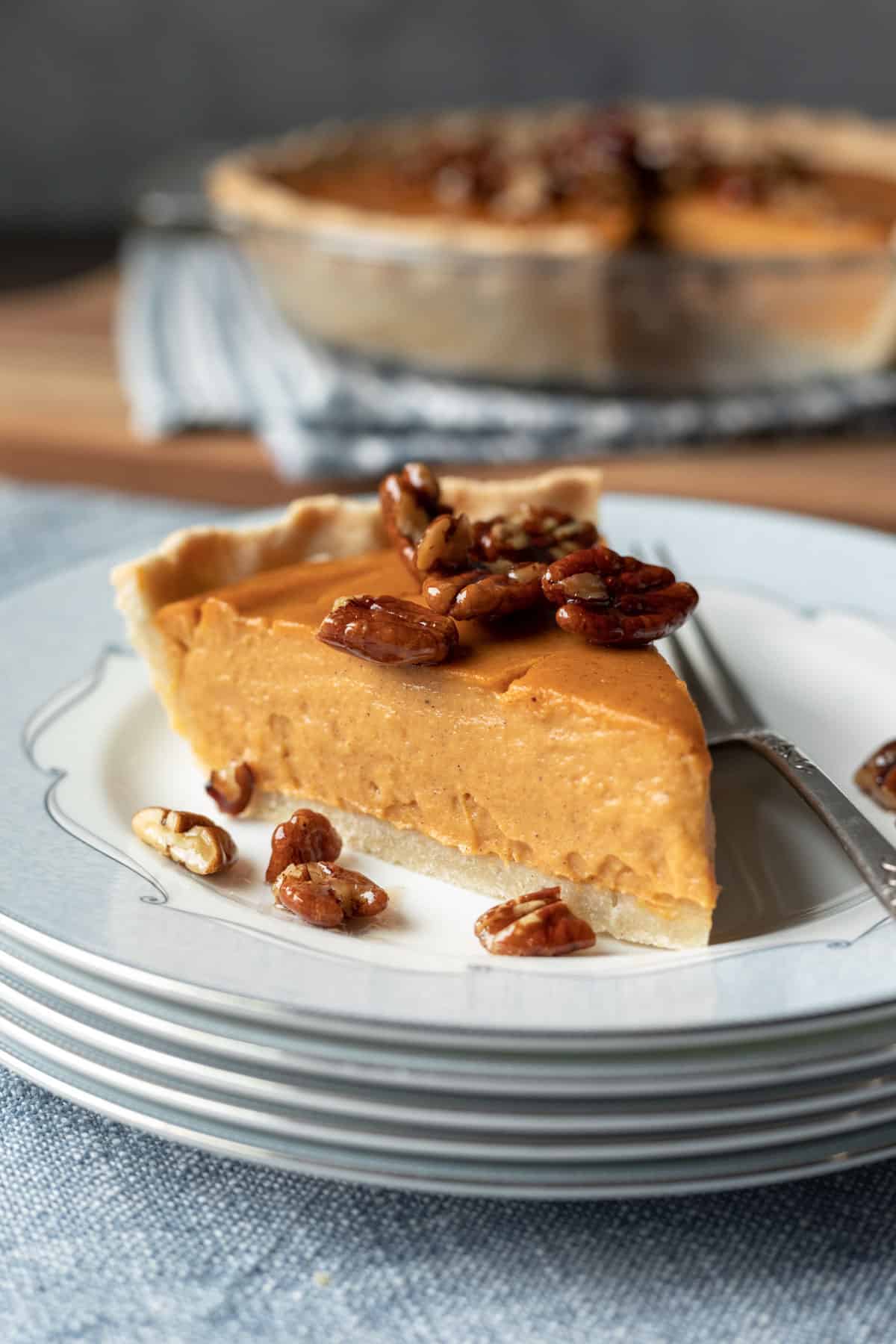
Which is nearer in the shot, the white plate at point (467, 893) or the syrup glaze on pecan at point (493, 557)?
the white plate at point (467, 893)

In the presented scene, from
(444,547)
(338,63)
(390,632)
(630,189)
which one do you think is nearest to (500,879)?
(390,632)

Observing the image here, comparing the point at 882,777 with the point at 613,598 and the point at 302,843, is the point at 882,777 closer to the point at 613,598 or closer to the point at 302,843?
the point at 613,598

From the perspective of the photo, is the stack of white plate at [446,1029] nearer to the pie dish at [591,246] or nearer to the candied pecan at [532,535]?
the candied pecan at [532,535]

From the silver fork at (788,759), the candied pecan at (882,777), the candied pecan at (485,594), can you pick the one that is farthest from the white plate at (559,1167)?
the candied pecan at (485,594)

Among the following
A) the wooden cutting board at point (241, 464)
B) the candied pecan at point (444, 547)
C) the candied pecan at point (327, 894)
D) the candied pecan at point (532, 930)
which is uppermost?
the candied pecan at point (444, 547)

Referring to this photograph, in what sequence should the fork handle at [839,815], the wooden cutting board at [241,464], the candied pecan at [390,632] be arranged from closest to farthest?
the fork handle at [839,815] < the candied pecan at [390,632] < the wooden cutting board at [241,464]

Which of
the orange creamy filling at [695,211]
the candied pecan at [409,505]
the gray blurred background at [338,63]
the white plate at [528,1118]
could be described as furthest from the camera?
the gray blurred background at [338,63]

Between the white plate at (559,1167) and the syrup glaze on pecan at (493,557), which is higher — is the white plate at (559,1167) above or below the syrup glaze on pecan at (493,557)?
below
